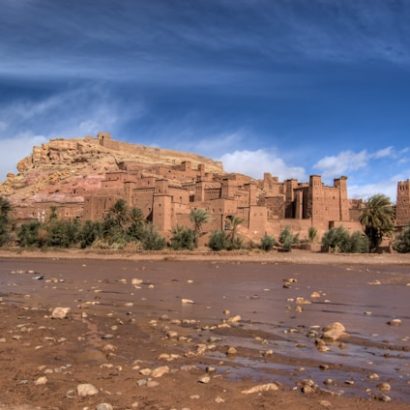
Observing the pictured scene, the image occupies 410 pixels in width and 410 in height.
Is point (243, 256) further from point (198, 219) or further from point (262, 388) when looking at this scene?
point (262, 388)

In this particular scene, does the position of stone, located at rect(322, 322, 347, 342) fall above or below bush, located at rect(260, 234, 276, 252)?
below

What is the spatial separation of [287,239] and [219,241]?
5254mm

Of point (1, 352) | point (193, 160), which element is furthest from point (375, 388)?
point (193, 160)

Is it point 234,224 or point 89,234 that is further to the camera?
point 89,234

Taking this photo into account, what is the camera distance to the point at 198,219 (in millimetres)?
42594

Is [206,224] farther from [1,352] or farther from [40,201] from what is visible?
[1,352]

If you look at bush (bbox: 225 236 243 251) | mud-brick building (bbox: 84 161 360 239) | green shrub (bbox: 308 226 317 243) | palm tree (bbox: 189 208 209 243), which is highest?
mud-brick building (bbox: 84 161 360 239)

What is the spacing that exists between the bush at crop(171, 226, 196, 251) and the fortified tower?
73.1 feet

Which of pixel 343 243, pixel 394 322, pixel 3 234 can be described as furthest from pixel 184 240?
pixel 394 322

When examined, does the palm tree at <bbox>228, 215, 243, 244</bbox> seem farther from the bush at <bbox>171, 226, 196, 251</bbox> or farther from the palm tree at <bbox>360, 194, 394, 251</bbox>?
the palm tree at <bbox>360, 194, 394, 251</bbox>

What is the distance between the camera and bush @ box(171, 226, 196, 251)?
4038cm

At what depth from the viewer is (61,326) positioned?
363 inches

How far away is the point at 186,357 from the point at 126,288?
9.60m

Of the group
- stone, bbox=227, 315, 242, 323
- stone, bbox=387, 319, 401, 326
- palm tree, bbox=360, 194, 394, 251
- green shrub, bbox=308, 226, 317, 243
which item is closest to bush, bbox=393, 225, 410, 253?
palm tree, bbox=360, 194, 394, 251
